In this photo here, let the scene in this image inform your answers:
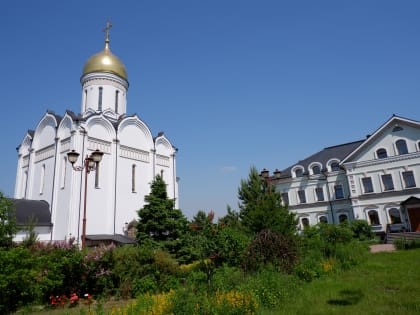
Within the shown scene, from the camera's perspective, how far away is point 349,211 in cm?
2788

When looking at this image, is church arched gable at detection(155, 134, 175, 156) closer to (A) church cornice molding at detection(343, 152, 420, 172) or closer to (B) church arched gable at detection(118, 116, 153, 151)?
(B) church arched gable at detection(118, 116, 153, 151)

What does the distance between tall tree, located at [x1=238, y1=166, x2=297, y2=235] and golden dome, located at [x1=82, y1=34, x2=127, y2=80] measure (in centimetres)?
1835

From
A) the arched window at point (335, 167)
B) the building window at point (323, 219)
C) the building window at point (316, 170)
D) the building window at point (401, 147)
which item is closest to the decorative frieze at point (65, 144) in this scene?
the building window at point (316, 170)

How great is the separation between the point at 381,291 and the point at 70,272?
29.4 feet

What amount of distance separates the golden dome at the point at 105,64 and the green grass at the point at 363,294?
26.4 m

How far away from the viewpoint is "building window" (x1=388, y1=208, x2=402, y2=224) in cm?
2489

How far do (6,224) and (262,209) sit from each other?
422 inches

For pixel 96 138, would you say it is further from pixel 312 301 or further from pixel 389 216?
pixel 389 216

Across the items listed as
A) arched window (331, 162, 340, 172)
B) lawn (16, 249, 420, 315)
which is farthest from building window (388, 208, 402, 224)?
lawn (16, 249, 420, 315)

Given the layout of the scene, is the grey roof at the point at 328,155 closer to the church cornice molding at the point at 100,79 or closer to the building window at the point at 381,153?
the building window at the point at 381,153

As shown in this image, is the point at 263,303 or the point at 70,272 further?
the point at 70,272

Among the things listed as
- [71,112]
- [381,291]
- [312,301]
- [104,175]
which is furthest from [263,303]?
[71,112]

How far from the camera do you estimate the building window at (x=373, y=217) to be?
84.5 feet

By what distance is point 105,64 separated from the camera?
2855 cm
